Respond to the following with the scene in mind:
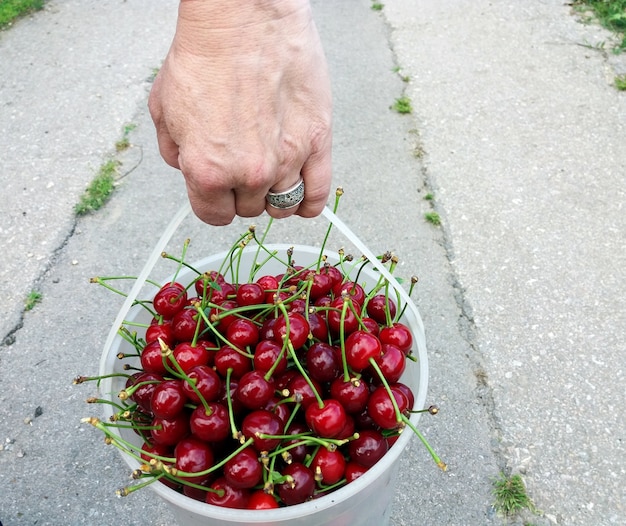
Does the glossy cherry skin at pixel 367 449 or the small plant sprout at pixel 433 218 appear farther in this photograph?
the small plant sprout at pixel 433 218

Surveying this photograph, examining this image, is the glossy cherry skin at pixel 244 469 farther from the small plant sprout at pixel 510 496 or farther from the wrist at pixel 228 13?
the small plant sprout at pixel 510 496

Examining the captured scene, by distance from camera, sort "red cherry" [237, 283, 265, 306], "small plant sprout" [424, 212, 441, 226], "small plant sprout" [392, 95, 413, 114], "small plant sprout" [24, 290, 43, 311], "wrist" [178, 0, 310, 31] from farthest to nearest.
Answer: "small plant sprout" [392, 95, 413, 114] < "small plant sprout" [424, 212, 441, 226] < "small plant sprout" [24, 290, 43, 311] < "red cherry" [237, 283, 265, 306] < "wrist" [178, 0, 310, 31]

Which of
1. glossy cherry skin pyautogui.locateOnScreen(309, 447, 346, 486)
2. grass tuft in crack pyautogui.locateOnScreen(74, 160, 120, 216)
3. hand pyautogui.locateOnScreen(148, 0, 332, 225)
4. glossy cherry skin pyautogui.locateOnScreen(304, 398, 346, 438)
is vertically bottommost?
grass tuft in crack pyautogui.locateOnScreen(74, 160, 120, 216)

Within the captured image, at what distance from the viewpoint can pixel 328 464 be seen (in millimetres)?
932

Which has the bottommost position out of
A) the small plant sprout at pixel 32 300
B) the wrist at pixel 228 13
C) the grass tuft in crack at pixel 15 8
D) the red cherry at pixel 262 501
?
the small plant sprout at pixel 32 300

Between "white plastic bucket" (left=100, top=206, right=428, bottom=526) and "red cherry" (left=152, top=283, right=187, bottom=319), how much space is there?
7cm

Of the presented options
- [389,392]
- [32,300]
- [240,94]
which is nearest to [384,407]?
[389,392]

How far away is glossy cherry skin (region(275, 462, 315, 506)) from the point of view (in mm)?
897

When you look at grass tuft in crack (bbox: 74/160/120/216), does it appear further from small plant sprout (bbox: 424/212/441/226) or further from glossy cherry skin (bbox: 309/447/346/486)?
glossy cherry skin (bbox: 309/447/346/486)

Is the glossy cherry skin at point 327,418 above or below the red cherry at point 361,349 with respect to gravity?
below

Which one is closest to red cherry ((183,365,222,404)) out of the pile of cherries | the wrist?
the pile of cherries

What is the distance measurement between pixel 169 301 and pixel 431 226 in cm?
124

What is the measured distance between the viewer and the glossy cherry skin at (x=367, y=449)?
0.95m

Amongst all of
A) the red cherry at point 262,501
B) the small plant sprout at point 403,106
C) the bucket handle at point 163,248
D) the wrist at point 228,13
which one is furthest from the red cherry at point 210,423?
the small plant sprout at point 403,106
